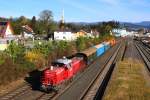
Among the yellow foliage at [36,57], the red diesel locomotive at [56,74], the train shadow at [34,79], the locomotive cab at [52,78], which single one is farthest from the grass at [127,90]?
the yellow foliage at [36,57]

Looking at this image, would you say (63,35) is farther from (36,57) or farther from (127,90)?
(127,90)

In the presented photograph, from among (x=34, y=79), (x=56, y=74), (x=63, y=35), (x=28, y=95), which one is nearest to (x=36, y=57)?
(x=34, y=79)

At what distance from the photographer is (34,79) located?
132ft

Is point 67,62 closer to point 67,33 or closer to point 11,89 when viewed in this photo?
point 11,89

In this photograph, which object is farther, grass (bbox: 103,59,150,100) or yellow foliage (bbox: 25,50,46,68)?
yellow foliage (bbox: 25,50,46,68)

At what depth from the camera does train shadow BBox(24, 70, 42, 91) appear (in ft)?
119

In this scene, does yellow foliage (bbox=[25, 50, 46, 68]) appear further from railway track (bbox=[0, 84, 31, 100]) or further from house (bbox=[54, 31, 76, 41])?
house (bbox=[54, 31, 76, 41])

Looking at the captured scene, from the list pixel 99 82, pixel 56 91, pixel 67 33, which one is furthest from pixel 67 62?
pixel 67 33

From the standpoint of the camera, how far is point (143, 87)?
33.4m

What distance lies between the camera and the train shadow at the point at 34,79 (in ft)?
119

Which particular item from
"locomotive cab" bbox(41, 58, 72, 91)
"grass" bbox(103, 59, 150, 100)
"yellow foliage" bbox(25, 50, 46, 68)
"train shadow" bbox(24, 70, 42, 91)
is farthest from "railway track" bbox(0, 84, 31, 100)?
"yellow foliage" bbox(25, 50, 46, 68)

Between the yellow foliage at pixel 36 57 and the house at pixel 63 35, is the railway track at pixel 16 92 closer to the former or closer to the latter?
the yellow foliage at pixel 36 57

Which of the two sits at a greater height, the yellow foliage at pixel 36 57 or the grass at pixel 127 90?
the yellow foliage at pixel 36 57

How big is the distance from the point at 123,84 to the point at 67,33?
102 m
